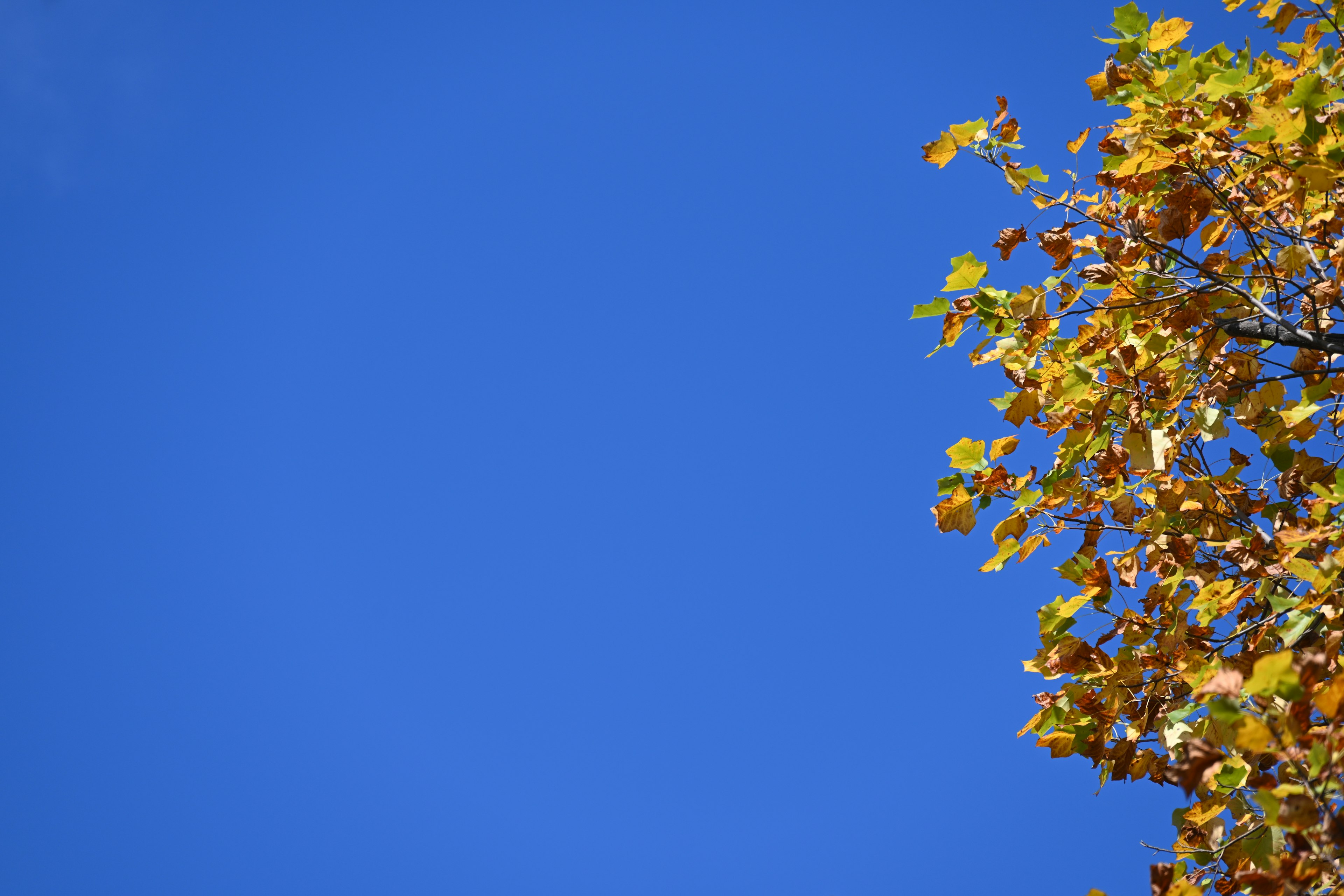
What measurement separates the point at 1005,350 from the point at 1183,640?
1.29 m

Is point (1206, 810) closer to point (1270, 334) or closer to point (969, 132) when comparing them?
point (1270, 334)

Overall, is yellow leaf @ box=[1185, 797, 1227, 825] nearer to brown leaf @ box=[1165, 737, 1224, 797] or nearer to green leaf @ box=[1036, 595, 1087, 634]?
green leaf @ box=[1036, 595, 1087, 634]

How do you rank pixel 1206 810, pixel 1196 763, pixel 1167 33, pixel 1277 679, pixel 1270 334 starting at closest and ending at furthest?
pixel 1277 679 < pixel 1196 763 < pixel 1206 810 < pixel 1167 33 < pixel 1270 334

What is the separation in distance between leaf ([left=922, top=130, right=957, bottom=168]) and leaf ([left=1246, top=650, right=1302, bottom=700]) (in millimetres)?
2274

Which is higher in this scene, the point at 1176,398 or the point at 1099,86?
the point at 1099,86

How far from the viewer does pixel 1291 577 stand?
312 centimetres

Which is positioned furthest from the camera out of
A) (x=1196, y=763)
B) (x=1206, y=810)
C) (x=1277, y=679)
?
(x=1206, y=810)

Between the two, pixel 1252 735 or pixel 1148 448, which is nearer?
pixel 1252 735

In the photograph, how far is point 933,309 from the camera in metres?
3.27

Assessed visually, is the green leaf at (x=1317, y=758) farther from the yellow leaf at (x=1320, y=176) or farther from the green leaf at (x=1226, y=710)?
the yellow leaf at (x=1320, y=176)

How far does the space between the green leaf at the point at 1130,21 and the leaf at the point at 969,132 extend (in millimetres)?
583

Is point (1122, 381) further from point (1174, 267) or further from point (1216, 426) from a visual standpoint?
point (1174, 267)

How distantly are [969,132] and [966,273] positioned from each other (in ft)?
2.05

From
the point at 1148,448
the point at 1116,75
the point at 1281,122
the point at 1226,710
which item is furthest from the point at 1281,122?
the point at 1226,710
